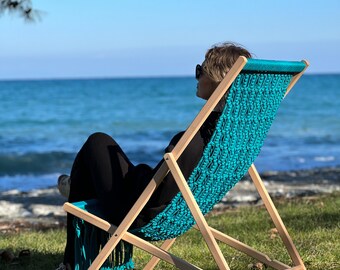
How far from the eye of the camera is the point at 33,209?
29.5 feet

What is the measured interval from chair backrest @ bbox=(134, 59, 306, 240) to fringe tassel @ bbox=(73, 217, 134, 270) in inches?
14.9

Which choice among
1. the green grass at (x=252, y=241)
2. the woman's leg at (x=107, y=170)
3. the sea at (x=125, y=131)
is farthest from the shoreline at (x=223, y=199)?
the woman's leg at (x=107, y=170)

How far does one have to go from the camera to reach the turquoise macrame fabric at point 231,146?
3.35 meters

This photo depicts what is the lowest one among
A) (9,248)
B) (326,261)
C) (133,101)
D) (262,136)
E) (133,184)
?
(133,101)

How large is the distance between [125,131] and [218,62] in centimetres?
2348

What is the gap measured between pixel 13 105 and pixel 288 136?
71.9ft

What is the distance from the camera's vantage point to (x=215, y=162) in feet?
11.1

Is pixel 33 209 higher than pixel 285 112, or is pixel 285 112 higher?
pixel 33 209

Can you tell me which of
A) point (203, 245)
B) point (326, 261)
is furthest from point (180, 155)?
point (203, 245)

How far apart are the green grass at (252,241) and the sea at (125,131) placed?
6.99 m

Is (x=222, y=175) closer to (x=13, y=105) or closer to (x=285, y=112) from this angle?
(x=285, y=112)

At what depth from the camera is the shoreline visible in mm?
8031

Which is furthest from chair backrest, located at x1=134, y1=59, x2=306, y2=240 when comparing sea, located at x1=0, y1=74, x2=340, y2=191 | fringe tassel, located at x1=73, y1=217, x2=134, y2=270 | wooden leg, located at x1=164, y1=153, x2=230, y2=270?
sea, located at x1=0, y1=74, x2=340, y2=191

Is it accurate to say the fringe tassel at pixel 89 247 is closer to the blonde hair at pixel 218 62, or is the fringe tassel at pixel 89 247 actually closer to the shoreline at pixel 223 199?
the blonde hair at pixel 218 62
